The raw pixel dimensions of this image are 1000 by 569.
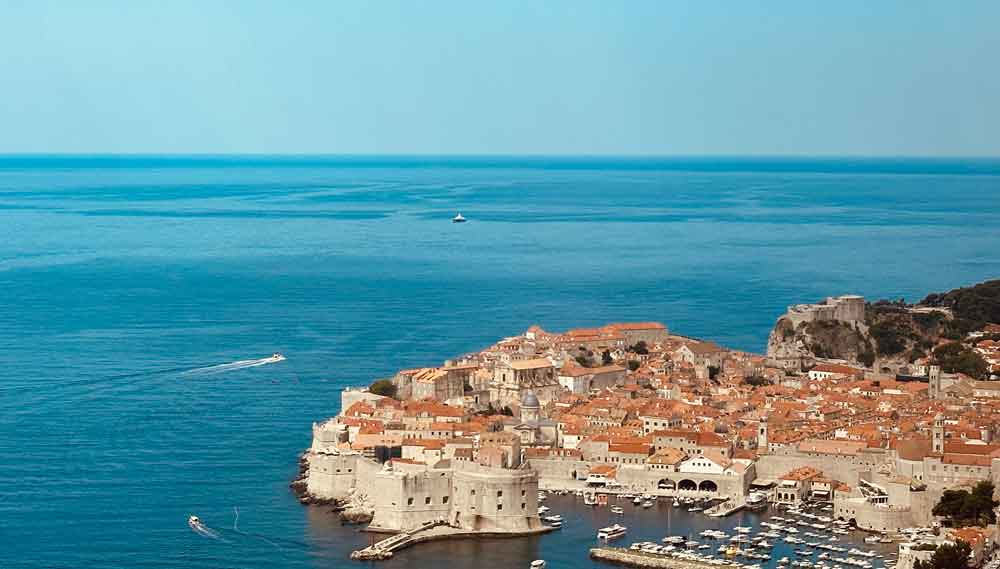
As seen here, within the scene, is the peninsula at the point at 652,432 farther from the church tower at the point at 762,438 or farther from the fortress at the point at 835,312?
the fortress at the point at 835,312

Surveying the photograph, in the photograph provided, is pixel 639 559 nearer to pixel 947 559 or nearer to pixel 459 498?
pixel 459 498

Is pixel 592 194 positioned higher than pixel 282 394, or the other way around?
pixel 592 194

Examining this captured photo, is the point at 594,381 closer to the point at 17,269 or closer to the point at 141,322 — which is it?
the point at 141,322

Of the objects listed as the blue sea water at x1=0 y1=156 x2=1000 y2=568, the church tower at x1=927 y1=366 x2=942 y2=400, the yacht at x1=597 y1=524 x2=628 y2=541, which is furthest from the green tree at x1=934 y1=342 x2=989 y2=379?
the yacht at x1=597 y1=524 x2=628 y2=541

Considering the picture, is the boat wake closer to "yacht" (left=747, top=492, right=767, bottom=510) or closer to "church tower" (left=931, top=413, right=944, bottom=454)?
"yacht" (left=747, top=492, right=767, bottom=510)

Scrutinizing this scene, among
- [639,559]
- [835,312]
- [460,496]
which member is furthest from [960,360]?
[639,559]

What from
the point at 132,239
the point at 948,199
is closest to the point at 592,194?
the point at 948,199
